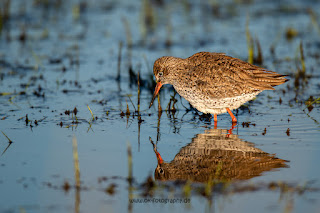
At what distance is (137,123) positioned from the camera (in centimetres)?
859

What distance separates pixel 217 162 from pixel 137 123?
230 centimetres

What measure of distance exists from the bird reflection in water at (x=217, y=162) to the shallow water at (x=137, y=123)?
27 millimetres

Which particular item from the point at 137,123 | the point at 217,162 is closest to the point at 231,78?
the point at 137,123

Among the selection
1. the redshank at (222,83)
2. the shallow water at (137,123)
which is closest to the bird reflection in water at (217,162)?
the shallow water at (137,123)

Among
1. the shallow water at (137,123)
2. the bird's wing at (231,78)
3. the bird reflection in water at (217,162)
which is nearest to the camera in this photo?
the shallow water at (137,123)

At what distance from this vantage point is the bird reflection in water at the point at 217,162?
6254mm

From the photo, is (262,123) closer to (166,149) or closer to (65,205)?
(166,149)

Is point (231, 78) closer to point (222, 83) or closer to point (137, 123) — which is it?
point (222, 83)

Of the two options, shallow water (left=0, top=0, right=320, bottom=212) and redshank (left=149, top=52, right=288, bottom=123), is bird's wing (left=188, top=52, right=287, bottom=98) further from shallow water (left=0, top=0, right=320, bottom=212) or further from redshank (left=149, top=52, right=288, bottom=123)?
shallow water (left=0, top=0, right=320, bottom=212)

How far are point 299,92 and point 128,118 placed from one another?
3.86 meters

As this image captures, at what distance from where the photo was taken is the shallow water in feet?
18.6

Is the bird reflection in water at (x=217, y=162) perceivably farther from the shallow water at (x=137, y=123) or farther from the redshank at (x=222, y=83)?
the redshank at (x=222, y=83)

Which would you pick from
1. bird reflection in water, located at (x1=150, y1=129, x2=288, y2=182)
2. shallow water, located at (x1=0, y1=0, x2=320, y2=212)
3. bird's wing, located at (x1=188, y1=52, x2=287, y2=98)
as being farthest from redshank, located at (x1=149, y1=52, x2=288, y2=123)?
bird reflection in water, located at (x1=150, y1=129, x2=288, y2=182)

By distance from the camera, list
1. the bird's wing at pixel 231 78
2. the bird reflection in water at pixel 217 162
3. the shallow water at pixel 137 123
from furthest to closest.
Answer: the bird's wing at pixel 231 78
the bird reflection in water at pixel 217 162
the shallow water at pixel 137 123
